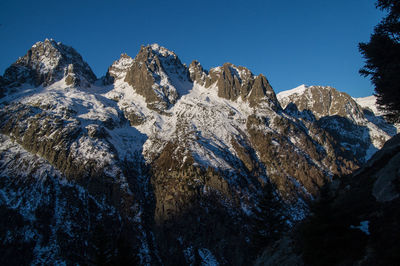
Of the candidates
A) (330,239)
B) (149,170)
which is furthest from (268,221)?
(149,170)

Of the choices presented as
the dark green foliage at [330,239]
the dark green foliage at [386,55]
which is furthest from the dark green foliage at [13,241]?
the dark green foliage at [386,55]

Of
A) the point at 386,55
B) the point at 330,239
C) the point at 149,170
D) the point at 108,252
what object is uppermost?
the point at 149,170

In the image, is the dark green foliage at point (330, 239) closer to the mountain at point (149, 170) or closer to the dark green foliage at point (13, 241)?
the mountain at point (149, 170)

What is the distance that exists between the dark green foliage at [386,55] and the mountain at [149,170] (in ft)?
66.9

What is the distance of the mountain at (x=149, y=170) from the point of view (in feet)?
276

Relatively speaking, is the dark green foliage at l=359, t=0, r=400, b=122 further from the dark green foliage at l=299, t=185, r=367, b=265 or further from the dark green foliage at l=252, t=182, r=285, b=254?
the dark green foliage at l=252, t=182, r=285, b=254

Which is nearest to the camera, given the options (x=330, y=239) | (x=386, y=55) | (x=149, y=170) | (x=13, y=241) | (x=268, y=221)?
(x=330, y=239)

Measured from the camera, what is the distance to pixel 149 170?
122 meters

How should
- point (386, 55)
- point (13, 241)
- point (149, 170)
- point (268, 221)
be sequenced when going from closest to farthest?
point (386, 55) → point (268, 221) → point (13, 241) → point (149, 170)

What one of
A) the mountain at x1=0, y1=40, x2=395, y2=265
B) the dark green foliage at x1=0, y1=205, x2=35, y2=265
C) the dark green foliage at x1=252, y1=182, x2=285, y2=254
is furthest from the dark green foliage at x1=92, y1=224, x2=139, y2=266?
the dark green foliage at x1=0, y1=205, x2=35, y2=265

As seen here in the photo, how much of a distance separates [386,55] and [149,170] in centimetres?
11154

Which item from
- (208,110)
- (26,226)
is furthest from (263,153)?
(26,226)

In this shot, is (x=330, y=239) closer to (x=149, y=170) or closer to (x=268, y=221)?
(x=268, y=221)

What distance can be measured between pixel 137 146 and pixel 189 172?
144 feet
